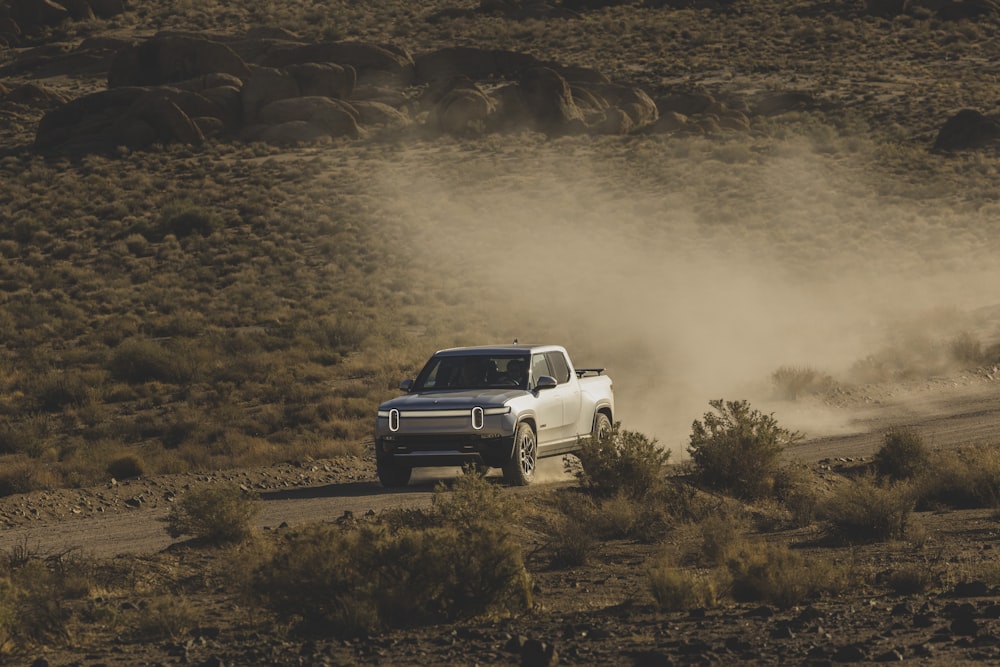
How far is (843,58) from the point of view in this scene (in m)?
87.0

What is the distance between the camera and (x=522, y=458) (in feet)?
54.7

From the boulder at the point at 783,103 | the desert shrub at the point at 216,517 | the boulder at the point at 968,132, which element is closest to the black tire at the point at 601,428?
the desert shrub at the point at 216,517

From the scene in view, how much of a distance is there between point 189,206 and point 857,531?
162 feet

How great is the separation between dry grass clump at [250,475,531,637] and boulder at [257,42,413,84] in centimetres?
6954

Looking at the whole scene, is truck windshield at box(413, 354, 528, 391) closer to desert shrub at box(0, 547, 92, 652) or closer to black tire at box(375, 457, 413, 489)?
black tire at box(375, 457, 413, 489)

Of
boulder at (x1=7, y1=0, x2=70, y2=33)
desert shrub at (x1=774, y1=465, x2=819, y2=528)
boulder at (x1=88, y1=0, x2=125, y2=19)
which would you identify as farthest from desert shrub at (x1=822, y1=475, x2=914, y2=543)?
boulder at (x1=88, y1=0, x2=125, y2=19)

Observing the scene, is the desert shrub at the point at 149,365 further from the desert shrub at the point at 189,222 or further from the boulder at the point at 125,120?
the boulder at the point at 125,120

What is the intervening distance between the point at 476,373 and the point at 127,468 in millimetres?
6697

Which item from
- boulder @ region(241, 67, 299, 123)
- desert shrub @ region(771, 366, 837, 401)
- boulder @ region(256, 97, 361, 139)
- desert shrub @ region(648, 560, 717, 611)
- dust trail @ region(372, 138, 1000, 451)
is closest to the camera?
desert shrub @ region(648, 560, 717, 611)

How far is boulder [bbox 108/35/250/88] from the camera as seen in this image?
74.0m

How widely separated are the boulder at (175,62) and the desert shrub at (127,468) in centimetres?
5654

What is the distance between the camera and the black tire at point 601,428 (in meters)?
16.8

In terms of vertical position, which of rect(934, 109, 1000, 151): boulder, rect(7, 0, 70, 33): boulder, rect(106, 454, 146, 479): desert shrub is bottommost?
rect(106, 454, 146, 479): desert shrub

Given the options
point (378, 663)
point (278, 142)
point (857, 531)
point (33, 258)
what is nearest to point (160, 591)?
point (378, 663)
